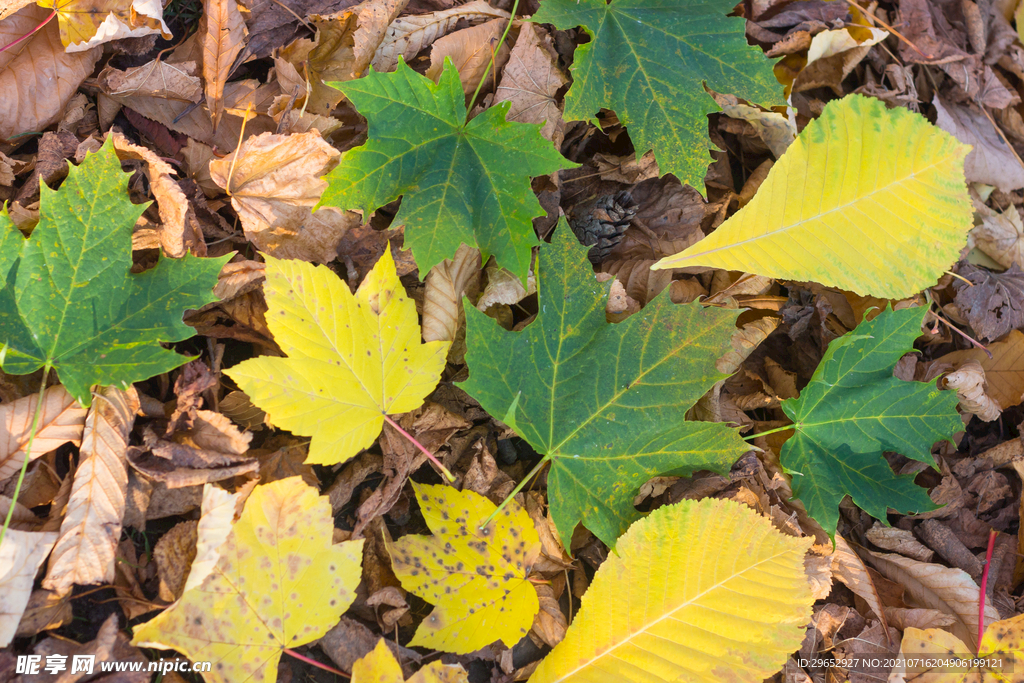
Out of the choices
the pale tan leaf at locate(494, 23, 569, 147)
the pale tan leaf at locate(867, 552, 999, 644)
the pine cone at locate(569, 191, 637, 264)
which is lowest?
the pale tan leaf at locate(867, 552, 999, 644)

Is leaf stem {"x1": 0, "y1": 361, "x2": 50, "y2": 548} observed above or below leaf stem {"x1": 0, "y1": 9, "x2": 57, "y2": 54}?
below

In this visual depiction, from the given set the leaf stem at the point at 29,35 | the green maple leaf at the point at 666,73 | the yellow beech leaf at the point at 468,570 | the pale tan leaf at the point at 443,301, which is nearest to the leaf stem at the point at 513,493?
the yellow beech leaf at the point at 468,570

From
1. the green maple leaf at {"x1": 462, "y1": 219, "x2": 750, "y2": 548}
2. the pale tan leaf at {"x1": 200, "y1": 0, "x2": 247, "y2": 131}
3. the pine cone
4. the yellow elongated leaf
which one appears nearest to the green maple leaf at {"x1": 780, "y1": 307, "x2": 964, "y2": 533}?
the yellow elongated leaf

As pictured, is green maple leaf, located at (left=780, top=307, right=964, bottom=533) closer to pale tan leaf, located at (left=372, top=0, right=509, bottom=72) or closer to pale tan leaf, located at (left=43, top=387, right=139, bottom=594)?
pale tan leaf, located at (left=372, top=0, right=509, bottom=72)

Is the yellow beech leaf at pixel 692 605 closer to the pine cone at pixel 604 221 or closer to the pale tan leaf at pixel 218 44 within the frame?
the pine cone at pixel 604 221

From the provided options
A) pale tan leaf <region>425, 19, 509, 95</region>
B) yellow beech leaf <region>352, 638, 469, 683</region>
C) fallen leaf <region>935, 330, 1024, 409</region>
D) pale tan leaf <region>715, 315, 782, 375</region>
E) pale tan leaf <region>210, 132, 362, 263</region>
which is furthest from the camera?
fallen leaf <region>935, 330, 1024, 409</region>

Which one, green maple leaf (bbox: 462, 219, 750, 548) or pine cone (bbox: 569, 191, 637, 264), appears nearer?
green maple leaf (bbox: 462, 219, 750, 548)

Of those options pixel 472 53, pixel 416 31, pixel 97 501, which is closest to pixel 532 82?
pixel 472 53

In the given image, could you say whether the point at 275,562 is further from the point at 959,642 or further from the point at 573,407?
the point at 959,642
